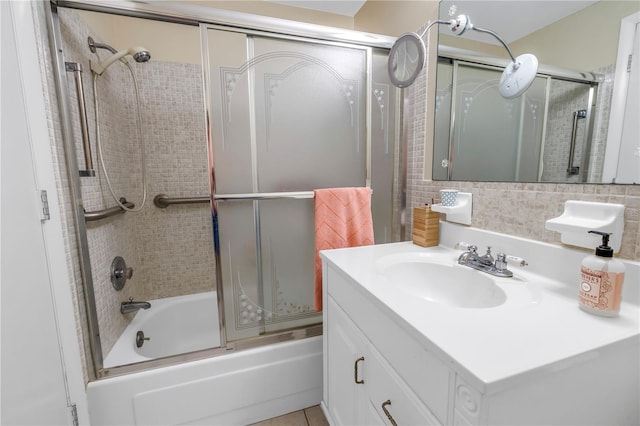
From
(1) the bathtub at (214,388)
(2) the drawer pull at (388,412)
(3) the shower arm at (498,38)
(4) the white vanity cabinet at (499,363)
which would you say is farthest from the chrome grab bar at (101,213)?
(3) the shower arm at (498,38)

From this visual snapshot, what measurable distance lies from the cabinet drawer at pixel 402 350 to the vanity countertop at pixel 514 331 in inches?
1.3

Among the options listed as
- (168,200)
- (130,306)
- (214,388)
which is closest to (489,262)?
(214,388)

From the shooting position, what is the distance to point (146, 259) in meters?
1.84

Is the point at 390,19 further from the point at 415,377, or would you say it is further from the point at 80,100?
A: the point at 415,377

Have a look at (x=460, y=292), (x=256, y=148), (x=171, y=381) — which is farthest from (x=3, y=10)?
(x=460, y=292)

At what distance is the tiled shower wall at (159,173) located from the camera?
158 cm

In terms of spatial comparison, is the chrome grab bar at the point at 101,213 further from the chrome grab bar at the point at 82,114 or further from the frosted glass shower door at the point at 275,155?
the frosted glass shower door at the point at 275,155

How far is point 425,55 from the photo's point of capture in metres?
1.12

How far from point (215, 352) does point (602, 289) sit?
4.26 feet

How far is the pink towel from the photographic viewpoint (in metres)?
1.19

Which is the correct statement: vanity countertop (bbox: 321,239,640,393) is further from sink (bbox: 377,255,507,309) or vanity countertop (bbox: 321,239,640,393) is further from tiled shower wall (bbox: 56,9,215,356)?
tiled shower wall (bbox: 56,9,215,356)

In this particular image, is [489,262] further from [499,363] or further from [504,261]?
[499,363]

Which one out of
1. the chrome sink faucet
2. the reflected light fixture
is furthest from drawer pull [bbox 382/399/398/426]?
the reflected light fixture

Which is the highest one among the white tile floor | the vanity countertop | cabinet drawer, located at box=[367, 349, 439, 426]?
the vanity countertop
